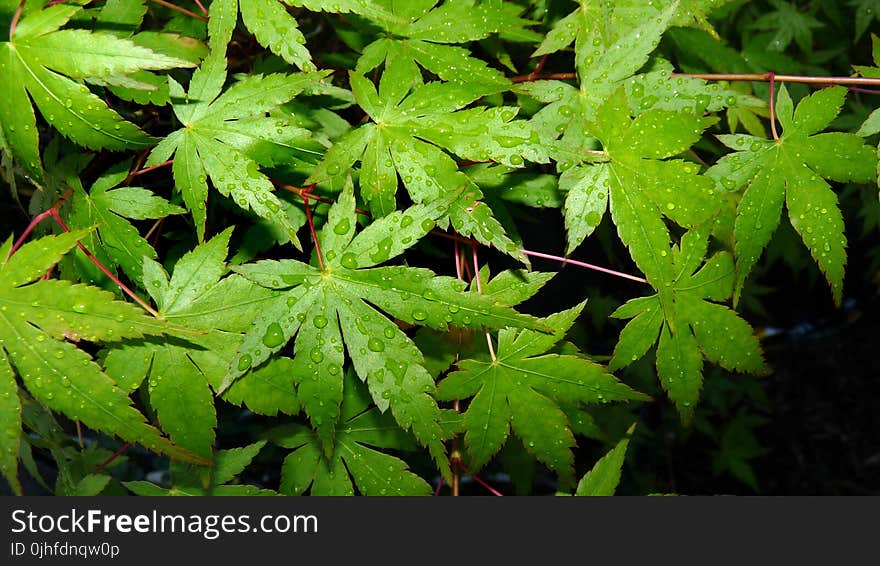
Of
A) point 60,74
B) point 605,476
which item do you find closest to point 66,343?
point 60,74

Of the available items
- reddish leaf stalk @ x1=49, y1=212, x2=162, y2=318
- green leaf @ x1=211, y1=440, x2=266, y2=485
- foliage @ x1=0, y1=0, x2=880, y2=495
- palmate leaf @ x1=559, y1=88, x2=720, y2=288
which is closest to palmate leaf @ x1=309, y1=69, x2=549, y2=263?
foliage @ x1=0, y1=0, x2=880, y2=495

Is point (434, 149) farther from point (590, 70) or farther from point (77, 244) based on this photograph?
point (77, 244)

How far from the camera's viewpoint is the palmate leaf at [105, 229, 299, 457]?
95 cm

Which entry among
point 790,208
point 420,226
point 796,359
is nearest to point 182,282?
point 420,226

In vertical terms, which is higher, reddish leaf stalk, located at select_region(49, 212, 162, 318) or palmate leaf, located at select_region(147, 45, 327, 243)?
palmate leaf, located at select_region(147, 45, 327, 243)

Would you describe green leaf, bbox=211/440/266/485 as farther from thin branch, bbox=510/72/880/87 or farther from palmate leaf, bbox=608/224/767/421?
thin branch, bbox=510/72/880/87

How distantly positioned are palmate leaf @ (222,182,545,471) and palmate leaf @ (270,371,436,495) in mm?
173

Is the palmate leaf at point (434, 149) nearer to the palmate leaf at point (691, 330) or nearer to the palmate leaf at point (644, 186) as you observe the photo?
the palmate leaf at point (644, 186)

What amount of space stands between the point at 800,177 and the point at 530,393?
1.90 ft

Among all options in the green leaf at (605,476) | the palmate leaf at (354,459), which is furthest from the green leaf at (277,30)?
the green leaf at (605,476)

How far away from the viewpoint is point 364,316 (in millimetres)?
963

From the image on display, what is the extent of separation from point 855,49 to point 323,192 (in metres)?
2.11

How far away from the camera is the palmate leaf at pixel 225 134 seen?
37.9 inches

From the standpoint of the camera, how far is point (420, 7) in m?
1.11
